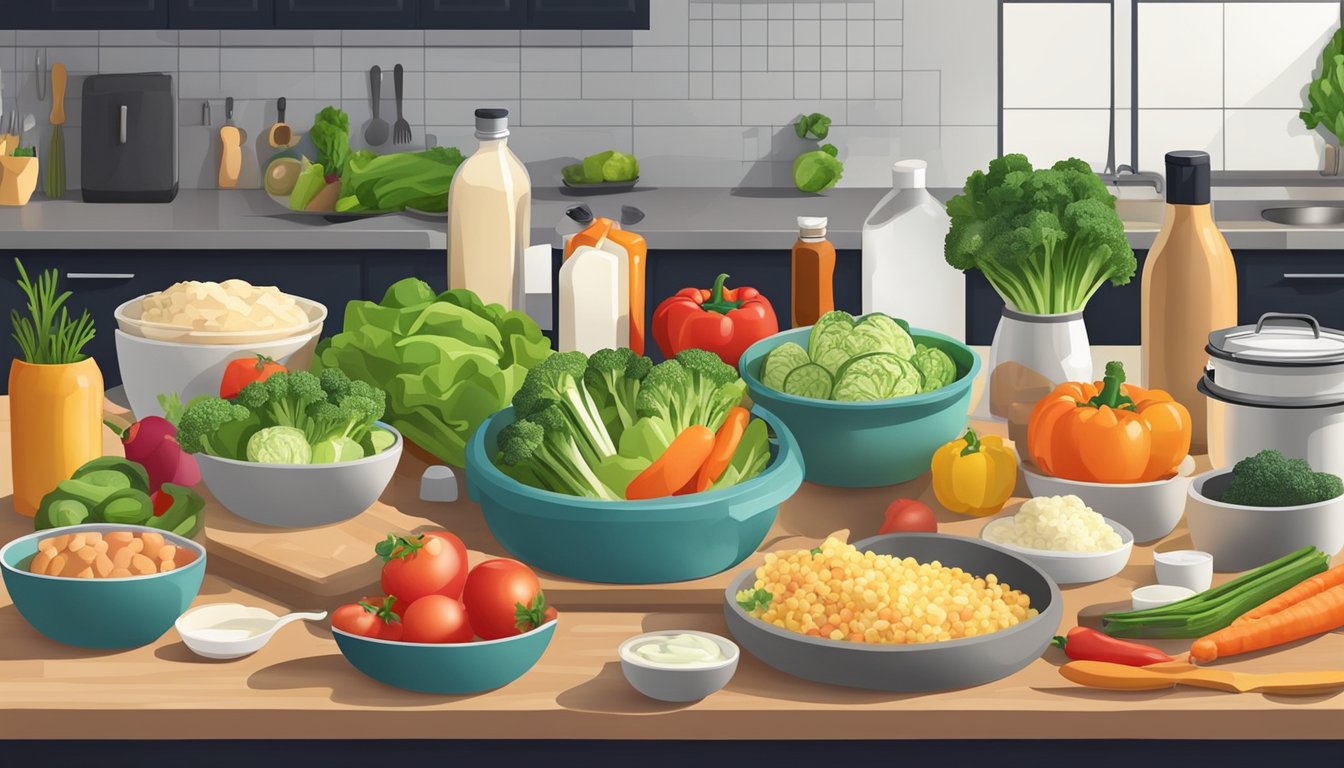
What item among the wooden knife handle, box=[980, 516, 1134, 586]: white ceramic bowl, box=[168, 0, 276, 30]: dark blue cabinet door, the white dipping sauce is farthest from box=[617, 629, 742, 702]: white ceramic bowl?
the wooden knife handle

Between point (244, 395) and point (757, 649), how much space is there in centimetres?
73

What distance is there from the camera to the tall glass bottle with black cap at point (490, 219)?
8.54 ft

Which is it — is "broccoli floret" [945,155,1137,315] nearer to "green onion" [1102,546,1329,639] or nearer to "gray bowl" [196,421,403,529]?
"green onion" [1102,546,1329,639]

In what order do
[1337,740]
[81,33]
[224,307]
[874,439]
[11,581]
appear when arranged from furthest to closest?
1. [81,33]
2. [224,307]
3. [874,439]
4. [11,581]
5. [1337,740]

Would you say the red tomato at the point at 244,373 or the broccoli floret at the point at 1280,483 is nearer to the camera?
the broccoli floret at the point at 1280,483

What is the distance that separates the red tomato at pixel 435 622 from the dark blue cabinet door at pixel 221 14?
3.28 m

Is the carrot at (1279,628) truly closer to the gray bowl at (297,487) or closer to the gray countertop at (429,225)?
the gray bowl at (297,487)

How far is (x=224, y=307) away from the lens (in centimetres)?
239

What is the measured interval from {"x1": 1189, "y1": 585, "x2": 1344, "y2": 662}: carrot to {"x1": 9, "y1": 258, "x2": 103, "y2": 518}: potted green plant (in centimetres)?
135

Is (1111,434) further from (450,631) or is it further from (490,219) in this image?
(490,219)

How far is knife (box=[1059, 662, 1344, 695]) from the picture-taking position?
1680 mm

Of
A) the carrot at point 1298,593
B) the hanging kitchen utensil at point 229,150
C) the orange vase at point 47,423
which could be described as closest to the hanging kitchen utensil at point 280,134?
the hanging kitchen utensil at point 229,150

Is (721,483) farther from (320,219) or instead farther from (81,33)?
(81,33)

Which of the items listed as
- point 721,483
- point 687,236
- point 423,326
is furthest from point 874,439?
point 687,236
